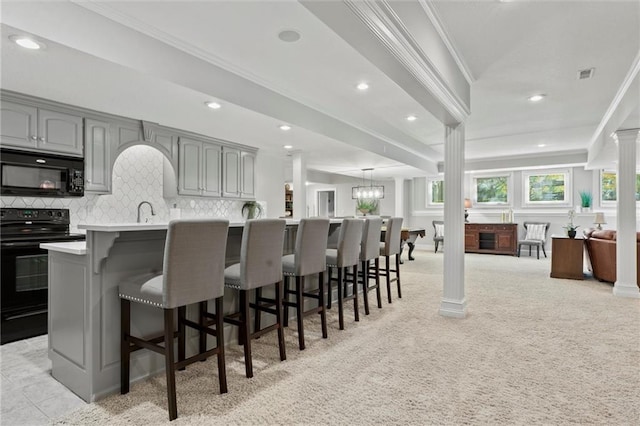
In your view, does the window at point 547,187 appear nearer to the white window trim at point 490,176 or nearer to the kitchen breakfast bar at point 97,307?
the white window trim at point 490,176

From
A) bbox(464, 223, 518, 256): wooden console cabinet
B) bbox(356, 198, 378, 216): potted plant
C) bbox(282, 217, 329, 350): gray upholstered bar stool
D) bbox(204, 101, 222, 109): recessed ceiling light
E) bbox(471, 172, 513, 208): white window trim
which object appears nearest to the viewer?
bbox(282, 217, 329, 350): gray upholstered bar stool

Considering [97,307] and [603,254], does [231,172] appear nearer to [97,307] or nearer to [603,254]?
[97,307]

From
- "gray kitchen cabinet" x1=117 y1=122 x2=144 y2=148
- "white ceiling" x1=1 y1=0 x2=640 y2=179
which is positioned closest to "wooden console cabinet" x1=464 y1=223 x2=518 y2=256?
"white ceiling" x1=1 y1=0 x2=640 y2=179

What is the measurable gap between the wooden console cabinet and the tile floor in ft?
29.8

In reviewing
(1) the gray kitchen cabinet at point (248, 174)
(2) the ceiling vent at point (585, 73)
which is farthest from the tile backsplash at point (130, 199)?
(2) the ceiling vent at point (585, 73)

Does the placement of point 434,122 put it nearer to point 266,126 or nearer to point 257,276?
point 266,126

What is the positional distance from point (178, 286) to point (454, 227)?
2820mm

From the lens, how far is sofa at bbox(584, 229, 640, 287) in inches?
209

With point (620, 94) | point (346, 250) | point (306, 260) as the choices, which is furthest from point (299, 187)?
point (620, 94)

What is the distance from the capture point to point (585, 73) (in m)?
3.45

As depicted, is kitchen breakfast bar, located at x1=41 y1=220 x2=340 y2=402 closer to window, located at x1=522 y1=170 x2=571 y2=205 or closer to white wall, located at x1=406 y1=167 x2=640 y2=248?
white wall, located at x1=406 y1=167 x2=640 y2=248

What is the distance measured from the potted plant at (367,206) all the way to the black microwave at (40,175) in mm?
8192

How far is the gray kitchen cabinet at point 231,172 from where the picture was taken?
569cm

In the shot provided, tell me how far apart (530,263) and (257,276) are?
23.8 ft
